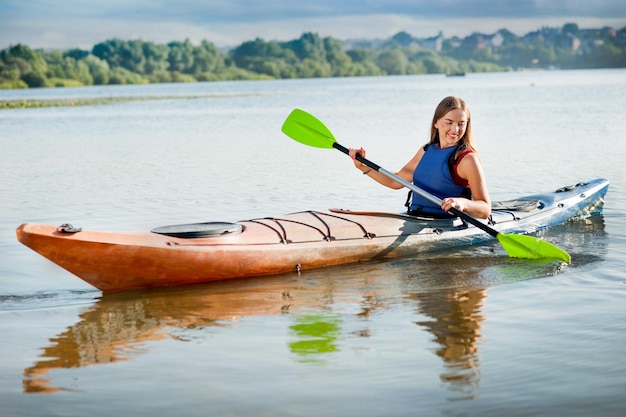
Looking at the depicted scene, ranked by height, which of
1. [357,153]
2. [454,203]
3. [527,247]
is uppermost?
[357,153]

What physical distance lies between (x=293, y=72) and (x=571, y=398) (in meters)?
102

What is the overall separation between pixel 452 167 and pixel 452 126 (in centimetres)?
→ 29

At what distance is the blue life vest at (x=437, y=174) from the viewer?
6.16 meters

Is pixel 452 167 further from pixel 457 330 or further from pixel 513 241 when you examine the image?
pixel 457 330

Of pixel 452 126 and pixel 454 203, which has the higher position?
pixel 452 126

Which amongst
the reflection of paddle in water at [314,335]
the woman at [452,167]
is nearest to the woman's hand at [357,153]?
the woman at [452,167]

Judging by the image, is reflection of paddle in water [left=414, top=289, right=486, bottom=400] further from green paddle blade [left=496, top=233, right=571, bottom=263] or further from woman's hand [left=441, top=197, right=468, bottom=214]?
green paddle blade [left=496, top=233, right=571, bottom=263]

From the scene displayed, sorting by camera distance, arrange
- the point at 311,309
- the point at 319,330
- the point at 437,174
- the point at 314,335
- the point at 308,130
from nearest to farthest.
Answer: the point at 314,335, the point at 319,330, the point at 311,309, the point at 437,174, the point at 308,130

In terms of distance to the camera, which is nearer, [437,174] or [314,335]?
[314,335]

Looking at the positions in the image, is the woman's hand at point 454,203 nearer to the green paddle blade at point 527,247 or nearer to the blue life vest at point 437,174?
the blue life vest at point 437,174

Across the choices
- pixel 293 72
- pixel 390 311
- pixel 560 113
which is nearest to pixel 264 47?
pixel 293 72

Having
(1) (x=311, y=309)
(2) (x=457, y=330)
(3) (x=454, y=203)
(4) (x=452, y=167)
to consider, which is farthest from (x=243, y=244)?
(2) (x=457, y=330)

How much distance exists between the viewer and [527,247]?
20.6ft

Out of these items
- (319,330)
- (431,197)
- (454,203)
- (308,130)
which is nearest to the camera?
(319,330)
